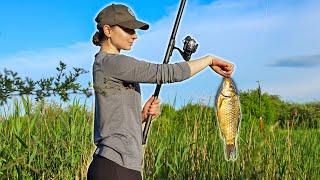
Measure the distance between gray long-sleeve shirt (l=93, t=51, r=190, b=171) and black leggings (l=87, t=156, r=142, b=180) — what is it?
0.7 inches

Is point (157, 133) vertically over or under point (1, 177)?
over

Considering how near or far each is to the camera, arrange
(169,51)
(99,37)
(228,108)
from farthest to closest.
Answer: (169,51) → (228,108) → (99,37)

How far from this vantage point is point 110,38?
276 cm

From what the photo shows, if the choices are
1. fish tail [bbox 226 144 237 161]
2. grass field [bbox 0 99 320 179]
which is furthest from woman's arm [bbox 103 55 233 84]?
grass field [bbox 0 99 320 179]

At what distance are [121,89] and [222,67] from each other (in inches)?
18.9

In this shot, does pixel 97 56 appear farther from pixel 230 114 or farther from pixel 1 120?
pixel 1 120

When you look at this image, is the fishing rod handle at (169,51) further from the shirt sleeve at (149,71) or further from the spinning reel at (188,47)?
the shirt sleeve at (149,71)

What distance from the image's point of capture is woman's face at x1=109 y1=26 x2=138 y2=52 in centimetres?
274

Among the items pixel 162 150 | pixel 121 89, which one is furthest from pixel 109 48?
pixel 162 150

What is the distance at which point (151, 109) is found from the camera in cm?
294

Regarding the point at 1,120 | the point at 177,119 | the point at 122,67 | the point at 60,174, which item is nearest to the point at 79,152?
the point at 60,174

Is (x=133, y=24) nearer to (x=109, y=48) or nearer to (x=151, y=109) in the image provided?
(x=109, y=48)

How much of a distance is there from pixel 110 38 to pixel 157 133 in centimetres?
308

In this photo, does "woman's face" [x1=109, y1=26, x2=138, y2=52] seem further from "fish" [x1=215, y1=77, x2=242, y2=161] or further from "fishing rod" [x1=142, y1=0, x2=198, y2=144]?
"fish" [x1=215, y1=77, x2=242, y2=161]
